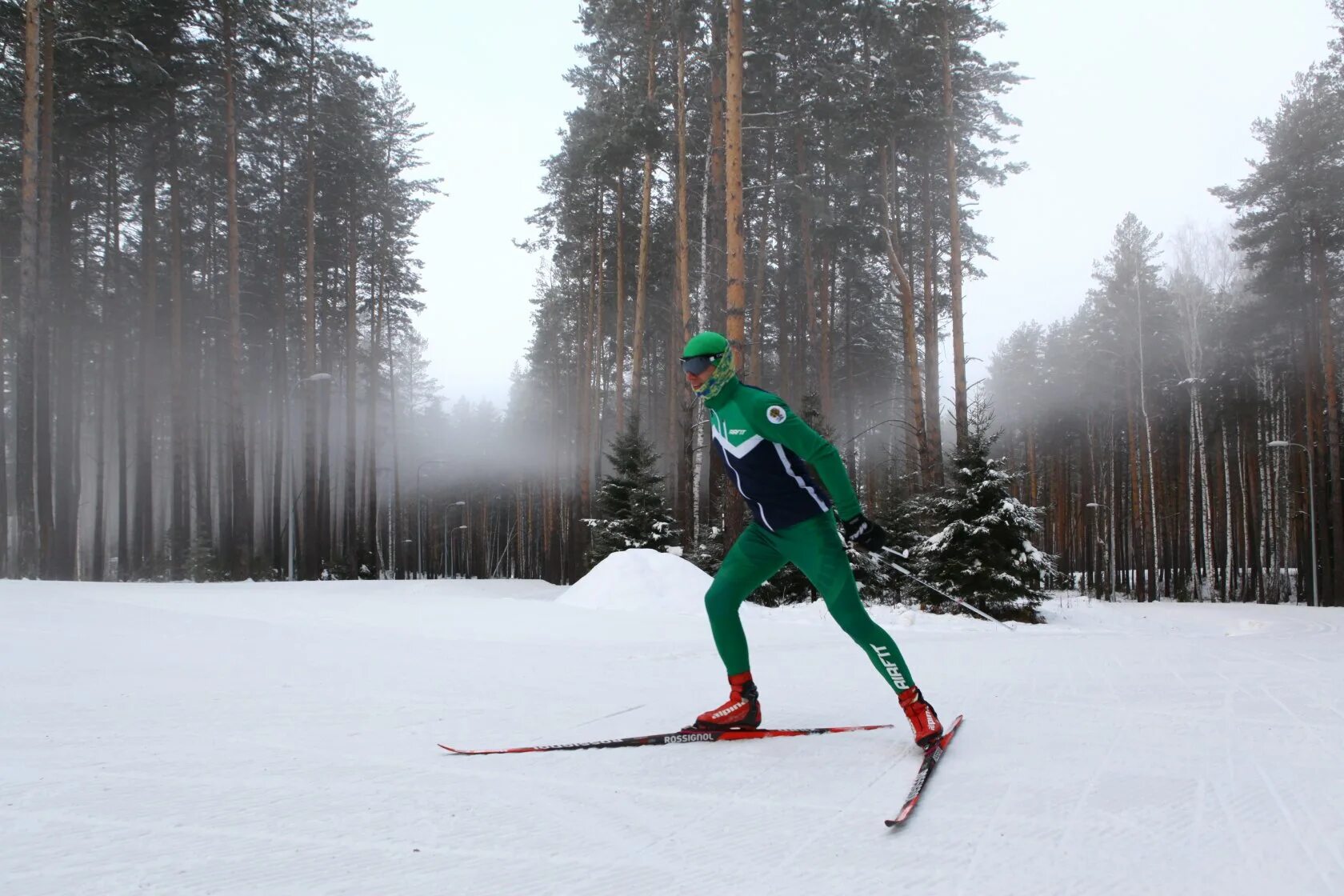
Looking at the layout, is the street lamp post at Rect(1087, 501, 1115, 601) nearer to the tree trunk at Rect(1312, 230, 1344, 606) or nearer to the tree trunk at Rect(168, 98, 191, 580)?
the tree trunk at Rect(1312, 230, 1344, 606)

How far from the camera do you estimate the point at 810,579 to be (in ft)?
11.4

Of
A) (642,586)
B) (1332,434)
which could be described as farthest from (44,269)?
(1332,434)

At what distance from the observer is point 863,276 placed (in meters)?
29.8

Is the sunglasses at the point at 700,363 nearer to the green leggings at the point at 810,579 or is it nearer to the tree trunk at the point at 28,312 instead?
the green leggings at the point at 810,579

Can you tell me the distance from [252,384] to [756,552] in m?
39.5

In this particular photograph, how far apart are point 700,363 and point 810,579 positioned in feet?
3.76

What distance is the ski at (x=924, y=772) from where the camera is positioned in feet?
8.32

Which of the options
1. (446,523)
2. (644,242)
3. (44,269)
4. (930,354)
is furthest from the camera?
(446,523)

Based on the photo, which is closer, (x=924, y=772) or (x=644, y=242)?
(x=924, y=772)

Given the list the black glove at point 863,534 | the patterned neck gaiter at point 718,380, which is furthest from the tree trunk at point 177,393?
the black glove at point 863,534

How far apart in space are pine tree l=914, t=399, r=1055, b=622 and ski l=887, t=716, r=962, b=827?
8.04 m

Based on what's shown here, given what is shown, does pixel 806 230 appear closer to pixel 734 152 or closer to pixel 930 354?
pixel 930 354

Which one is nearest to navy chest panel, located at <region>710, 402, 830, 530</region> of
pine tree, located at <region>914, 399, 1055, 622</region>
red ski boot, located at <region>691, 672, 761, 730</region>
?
red ski boot, located at <region>691, 672, 761, 730</region>

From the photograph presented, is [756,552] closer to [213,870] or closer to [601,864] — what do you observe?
[601,864]
